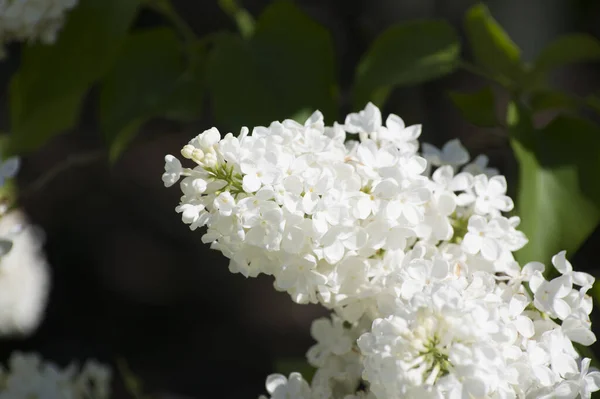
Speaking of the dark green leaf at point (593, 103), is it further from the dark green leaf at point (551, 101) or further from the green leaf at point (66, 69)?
the green leaf at point (66, 69)

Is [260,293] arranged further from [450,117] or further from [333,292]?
[333,292]

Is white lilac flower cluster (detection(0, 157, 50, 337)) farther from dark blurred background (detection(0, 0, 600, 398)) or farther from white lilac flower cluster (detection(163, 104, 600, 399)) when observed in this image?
dark blurred background (detection(0, 0, 600, 398))

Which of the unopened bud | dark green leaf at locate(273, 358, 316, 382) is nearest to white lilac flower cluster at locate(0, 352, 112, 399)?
dark green leaf at locate(273, 358, 316, 382)

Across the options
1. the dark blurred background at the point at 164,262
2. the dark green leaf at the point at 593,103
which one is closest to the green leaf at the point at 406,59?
the dark green leaf at the point at 593,103

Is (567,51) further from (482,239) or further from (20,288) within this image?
(20,288)

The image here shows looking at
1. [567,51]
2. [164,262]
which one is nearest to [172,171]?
[567,51]
